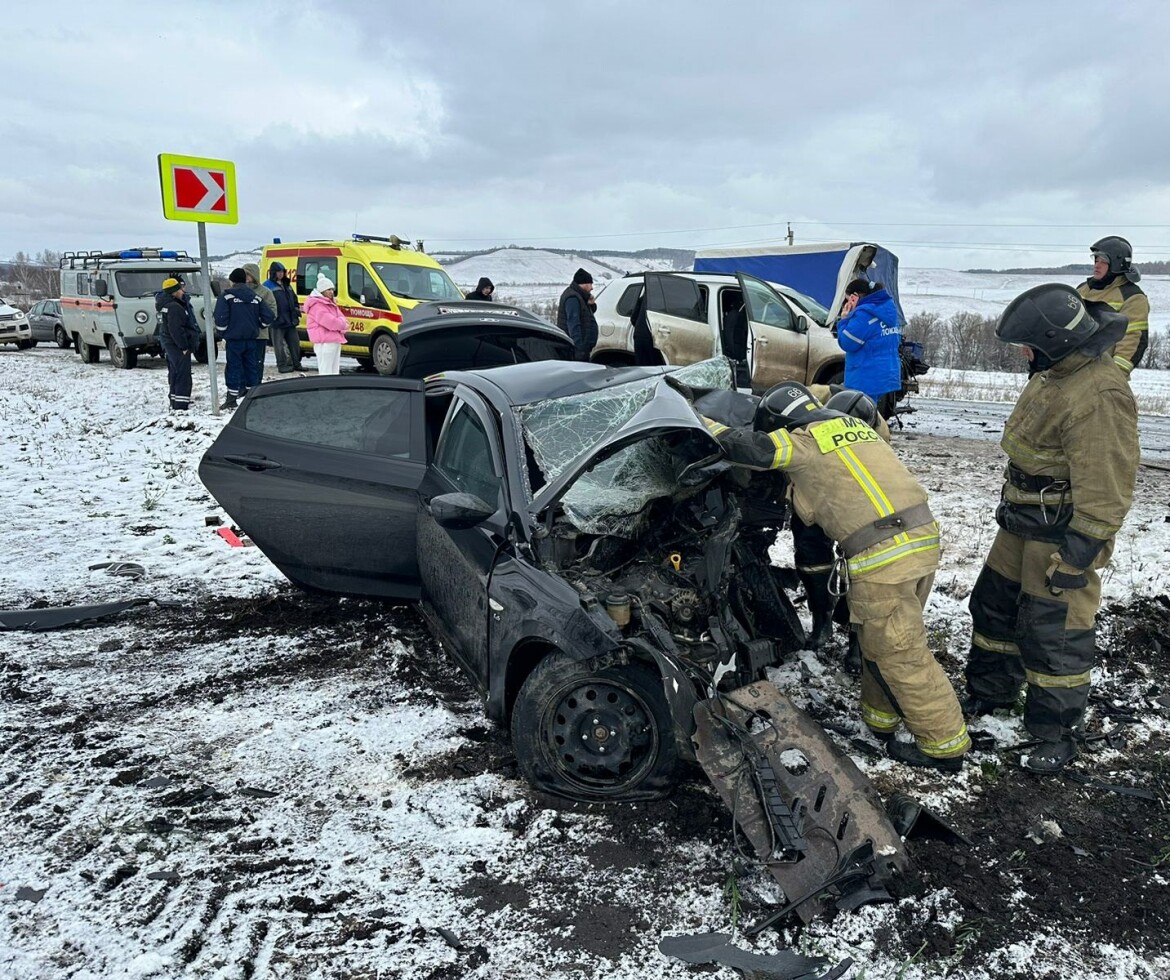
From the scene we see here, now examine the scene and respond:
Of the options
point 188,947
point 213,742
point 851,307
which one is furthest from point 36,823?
point 851,307

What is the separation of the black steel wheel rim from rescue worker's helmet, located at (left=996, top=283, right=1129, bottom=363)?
2.16m

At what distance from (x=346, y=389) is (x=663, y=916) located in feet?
10.8

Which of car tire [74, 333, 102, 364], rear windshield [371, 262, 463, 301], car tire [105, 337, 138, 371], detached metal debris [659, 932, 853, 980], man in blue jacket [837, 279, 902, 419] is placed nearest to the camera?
detached metal debris [659, 932, 853, 980]

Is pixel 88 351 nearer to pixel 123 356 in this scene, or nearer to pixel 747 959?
pixel 123 356

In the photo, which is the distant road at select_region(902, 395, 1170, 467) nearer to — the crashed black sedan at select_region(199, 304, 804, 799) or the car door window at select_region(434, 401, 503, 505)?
the crashed black sedan at select_region(199, 304, 804, 799)

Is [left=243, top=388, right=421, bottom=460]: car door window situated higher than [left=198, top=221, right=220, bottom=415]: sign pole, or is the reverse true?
[left=198, top=221, right=220, bottom=415]: sign pole

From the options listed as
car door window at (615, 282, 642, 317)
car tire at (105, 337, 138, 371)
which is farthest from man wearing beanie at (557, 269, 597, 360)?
car tire at (105, 337, 138, 371)

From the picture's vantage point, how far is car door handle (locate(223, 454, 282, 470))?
15.1 ft

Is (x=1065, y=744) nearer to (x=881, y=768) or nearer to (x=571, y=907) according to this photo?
(x=881, y=768)

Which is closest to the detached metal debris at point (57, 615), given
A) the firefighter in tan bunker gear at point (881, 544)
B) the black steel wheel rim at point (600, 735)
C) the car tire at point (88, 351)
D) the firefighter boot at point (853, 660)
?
the black steel wheel rim at point (600, 735)

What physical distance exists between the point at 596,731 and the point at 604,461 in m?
1.17

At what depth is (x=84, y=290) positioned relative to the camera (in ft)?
53.9

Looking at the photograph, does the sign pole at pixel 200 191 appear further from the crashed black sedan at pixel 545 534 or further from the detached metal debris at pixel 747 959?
the detached metal debris at pixel 747 959

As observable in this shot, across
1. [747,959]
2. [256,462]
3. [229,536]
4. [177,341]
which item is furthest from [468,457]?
[177,341]
